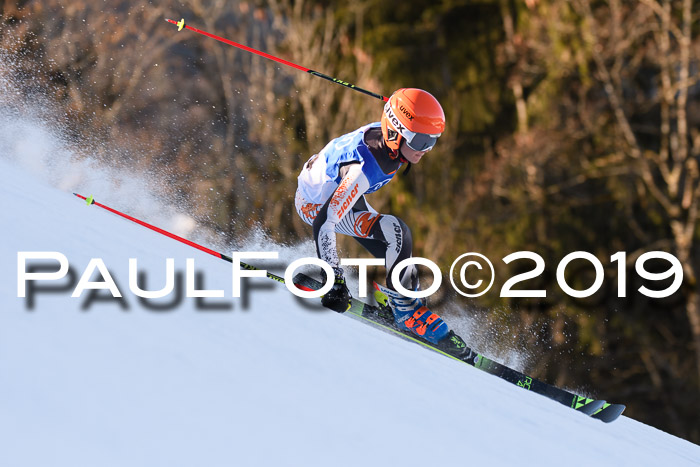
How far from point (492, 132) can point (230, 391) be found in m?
15.0

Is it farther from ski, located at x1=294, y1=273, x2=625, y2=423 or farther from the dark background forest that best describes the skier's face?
the dark background forest

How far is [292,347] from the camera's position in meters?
3.81

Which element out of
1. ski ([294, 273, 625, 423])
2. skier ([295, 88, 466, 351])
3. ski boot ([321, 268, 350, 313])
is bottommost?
ski ([294, 273, 625, 423])

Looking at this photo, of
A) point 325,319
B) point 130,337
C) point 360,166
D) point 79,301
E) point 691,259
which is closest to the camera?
point 130,337

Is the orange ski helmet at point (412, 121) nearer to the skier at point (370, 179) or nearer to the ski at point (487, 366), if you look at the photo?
the skier at point (370, 179)

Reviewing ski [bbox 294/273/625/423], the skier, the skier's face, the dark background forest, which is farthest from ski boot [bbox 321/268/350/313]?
the dark background forest

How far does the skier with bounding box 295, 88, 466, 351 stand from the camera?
4484mm

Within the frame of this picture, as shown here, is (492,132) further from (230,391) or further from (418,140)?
(230,391)

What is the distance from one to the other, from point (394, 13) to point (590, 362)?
27.1 ft

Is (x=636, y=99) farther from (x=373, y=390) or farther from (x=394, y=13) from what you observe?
(x=373, y=390)

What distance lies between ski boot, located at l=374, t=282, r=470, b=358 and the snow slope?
108 mm

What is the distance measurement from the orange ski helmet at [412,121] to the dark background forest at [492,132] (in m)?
9.91

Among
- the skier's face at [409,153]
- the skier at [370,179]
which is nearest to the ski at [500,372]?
the skier at [370,179]

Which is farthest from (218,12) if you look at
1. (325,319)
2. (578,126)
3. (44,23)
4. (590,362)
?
(325,319)
